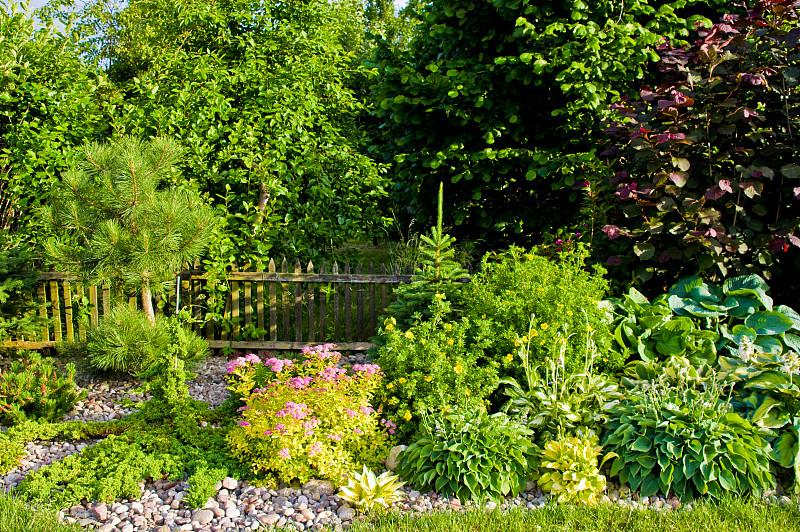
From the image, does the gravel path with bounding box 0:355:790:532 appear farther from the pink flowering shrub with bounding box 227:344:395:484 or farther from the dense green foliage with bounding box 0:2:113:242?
the dense green foliage with bounding box 0:2:113:242

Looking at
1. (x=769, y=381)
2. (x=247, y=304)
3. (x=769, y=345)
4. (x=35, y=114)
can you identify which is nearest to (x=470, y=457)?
(x=769, y=381)

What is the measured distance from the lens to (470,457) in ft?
10.3

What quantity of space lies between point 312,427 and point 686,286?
288 centimetres

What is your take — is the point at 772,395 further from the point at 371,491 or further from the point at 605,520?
the point at 371,491

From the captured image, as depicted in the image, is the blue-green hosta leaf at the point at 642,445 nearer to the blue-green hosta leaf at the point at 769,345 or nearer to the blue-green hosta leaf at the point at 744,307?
the blue-green hosta leaf at the point at 769,345

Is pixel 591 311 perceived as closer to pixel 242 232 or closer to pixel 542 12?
pixel 542 12

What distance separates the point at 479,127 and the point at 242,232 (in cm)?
238

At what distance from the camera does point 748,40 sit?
4.61 metres

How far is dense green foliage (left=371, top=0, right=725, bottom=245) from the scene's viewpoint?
16.3 feet

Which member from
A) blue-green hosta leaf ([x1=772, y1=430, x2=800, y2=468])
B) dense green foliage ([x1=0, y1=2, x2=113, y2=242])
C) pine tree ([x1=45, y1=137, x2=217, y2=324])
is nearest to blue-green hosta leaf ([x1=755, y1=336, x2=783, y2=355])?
blue-green hosta leaf ([x1=772, y1=430, x2=800, y2=468])

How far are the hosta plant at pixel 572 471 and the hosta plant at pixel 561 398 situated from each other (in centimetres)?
14

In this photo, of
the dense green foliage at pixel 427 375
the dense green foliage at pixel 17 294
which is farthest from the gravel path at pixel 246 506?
the dense green foliage at pixel 17 294

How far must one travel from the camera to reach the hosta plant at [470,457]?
10.4ft

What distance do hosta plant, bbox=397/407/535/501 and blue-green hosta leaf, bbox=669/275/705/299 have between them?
6.12 ft
